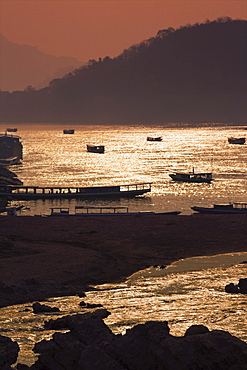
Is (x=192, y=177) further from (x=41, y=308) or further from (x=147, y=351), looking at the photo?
(x=147, y=351)

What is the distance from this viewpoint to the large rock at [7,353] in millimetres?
31789

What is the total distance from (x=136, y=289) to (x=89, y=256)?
33.3ft

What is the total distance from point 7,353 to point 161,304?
17185 mm

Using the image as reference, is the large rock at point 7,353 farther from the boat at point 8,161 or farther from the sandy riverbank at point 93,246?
the boat at point 8,161

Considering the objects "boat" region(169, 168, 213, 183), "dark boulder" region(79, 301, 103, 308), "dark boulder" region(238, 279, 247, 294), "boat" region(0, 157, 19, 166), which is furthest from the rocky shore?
"boat" region(0, 157, 19, 166)

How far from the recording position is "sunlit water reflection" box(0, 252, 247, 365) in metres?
42.0

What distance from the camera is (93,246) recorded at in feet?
220

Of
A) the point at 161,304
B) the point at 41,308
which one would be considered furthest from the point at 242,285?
the point at 41,308

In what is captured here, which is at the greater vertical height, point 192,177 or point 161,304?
point 161,304

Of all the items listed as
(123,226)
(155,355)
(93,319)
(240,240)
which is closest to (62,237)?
(123,226)

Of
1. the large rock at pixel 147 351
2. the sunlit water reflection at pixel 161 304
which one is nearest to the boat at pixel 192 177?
the sunlit water reflection at pixel 161 304

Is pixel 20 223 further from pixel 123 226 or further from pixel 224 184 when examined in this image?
pixel 224 184

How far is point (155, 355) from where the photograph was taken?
2977 cm

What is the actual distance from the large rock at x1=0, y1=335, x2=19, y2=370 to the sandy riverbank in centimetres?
1459
